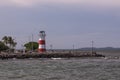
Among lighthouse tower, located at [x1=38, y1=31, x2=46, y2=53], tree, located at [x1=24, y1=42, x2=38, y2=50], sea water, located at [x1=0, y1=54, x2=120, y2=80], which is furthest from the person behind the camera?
tree, located at [x1=24, y1=42, x2=38, y2=50]

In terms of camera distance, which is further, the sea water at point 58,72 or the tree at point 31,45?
the tree at point 31,45

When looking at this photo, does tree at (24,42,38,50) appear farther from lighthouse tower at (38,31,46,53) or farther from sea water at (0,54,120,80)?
sea water at (0,54,120,80)

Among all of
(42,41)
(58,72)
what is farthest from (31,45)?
(58,72)

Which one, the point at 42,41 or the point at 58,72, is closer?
the point at 58,72

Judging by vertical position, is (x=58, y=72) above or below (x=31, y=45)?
below

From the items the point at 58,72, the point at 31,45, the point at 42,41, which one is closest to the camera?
the point at 58,72

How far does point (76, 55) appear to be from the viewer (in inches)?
4715

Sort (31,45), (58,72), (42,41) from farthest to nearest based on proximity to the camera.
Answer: (31,45) → (42,41) → (58,72)

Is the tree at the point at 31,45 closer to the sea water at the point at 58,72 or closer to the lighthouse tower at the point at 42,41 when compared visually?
the lighthouse tower at the point at 42,41

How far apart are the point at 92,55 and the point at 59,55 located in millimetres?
11621

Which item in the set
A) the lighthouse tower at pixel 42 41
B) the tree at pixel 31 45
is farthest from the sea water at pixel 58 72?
the tree at pixel 31 45

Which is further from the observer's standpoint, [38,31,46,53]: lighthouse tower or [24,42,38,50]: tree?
[24,42,38,50]: tree

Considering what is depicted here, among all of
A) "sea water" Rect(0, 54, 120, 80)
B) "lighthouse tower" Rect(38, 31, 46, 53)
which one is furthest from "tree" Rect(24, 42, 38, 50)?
"sea water" Rect(0, 54, 120, 80)

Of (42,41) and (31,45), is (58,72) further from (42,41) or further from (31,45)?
(31,45)
